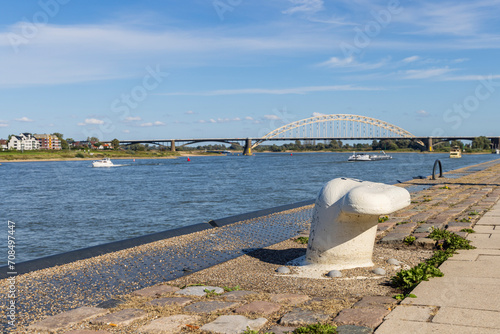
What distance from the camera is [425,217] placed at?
9117mm

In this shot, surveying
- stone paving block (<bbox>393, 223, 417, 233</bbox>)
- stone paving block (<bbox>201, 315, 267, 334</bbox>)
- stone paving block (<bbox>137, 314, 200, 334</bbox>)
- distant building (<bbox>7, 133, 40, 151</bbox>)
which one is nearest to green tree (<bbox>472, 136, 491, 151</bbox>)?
distant building (<bbox>7, 133, 40, 151</bbox>)

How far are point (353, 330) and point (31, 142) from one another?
16977 centimetres

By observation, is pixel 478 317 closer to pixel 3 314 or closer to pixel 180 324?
pixel 180 324

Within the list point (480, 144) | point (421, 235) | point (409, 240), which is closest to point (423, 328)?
point (409, 240)

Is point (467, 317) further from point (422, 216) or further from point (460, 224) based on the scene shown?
point (422, 216)

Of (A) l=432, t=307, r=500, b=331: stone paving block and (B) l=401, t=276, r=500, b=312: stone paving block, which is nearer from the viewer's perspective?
(A) l=432, t=307, r=500, b=331: stone paving block

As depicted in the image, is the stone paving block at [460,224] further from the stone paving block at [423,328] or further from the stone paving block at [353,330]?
the stone paving block at [353,330]

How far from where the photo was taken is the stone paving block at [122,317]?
150 inches

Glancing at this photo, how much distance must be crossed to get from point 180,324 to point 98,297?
60.2 inches

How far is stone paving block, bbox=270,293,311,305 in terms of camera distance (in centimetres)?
428

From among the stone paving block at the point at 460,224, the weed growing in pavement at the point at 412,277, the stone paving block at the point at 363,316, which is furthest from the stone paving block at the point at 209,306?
the stone paving block at the point at 460,224

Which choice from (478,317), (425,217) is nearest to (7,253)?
(425,217)

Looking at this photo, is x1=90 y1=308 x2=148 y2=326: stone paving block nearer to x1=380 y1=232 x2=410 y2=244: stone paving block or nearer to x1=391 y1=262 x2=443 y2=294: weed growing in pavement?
x1=391 y1=262 x2=443 y2=294: weed growing in pavement

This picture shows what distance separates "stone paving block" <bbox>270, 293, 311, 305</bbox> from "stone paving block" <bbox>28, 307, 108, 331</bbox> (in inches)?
58.2
